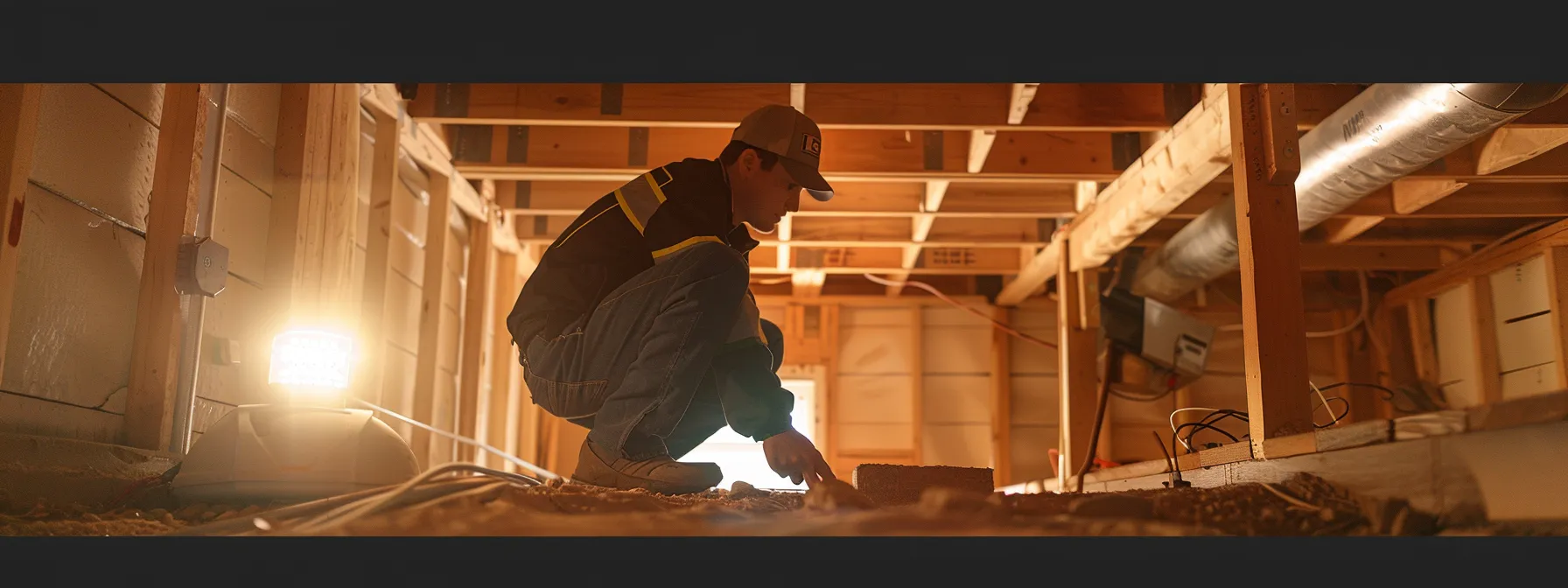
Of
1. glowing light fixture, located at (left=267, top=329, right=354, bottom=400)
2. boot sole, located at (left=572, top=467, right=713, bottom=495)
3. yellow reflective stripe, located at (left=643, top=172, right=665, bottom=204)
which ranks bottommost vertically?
boot sole, located at (left=572, top=467, right=713, bottom=495)

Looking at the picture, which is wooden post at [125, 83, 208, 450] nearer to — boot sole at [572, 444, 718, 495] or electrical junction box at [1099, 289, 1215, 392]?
boot sole at [572, 444, 718, 495]

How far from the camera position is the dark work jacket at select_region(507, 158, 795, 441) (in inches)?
73.9

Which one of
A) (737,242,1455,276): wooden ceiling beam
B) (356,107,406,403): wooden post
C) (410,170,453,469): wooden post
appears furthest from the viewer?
(737,242,1455,276): wooden ceiling beam

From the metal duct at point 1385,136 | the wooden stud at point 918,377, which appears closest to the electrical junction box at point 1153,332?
the metal duct at point 1385,136

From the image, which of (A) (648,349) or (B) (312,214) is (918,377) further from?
(A) (648,349)

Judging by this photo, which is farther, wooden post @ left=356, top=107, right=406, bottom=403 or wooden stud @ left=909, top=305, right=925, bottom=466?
wooden stud @ left=909, top=305, right=925, bottom=466

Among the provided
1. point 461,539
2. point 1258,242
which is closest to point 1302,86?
point 1258,242

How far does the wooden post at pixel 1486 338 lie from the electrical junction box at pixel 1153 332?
1.37 m

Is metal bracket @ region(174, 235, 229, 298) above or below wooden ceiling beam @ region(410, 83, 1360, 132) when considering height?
below

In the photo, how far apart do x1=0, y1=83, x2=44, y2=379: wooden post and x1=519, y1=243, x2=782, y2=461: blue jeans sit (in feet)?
2.67

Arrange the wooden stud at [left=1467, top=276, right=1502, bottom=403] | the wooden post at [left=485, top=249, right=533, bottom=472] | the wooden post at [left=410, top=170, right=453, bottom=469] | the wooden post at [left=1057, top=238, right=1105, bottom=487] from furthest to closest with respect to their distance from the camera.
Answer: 1. the wooden stud at [left=1467, top=276, right=1502, bottom=403]
2. the wooden post at [left=485, top=249, right=533, bottom=472]
3. the wooden post at [left=1057, top=238, right=1105, bottom=487]
4. the wooden post at [left=410, top=170, right=453, bottom=469]

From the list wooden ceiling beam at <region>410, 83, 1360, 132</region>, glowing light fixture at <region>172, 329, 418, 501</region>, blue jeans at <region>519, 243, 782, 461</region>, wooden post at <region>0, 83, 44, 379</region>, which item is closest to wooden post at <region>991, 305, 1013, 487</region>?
wooden ceiling beam at <region>410, 83, 1360, 132</region>

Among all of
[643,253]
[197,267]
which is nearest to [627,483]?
[643,253]

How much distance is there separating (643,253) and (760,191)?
0.28 metres
